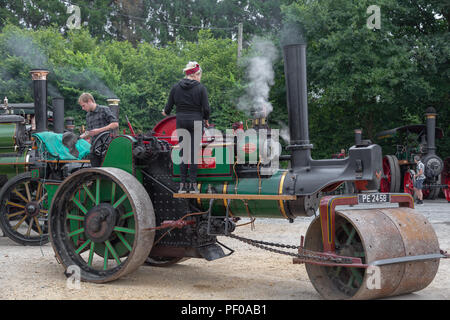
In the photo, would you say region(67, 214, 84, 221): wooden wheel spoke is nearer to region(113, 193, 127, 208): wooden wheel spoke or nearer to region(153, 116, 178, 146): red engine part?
region(113, 193, 127, 208): wooden wheel spoke

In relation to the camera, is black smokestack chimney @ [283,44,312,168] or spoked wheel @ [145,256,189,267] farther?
spoked wheel @ [145,256,189,267]

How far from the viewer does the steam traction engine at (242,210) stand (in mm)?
4688

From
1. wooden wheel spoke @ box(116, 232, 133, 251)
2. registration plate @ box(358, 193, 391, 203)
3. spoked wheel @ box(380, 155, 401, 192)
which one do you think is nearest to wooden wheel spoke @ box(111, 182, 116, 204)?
wooden wheel spoke @ box(116, 232, 133, 251)

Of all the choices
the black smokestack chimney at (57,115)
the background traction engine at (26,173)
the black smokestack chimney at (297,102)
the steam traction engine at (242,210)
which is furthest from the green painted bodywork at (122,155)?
the black smokestack chimney at (57,115)

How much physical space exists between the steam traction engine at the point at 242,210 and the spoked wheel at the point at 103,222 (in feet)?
0.04

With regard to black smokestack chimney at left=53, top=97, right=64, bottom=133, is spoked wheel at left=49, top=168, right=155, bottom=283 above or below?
below

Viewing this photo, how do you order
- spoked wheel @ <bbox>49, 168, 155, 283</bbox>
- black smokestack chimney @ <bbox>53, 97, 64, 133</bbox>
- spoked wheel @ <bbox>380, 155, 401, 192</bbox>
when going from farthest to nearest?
spoked wheel @ <bbox>380, 155, 401, 192</bbox> < black smokestack chimney @ <bbox>53, 97, 64, 133</bbox> < spoked wheel @ <bbox>49, 168, 155, 283</bbox>

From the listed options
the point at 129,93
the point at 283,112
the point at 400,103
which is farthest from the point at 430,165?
the point at 129,93

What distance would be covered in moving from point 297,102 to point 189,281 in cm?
211

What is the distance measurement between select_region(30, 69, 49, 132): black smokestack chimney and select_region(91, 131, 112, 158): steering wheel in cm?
506

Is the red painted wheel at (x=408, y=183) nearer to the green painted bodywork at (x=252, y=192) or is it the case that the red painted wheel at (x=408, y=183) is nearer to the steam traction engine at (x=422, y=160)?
the steam traction engine at (x=422, y=160)

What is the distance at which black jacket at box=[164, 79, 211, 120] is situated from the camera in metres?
5.52

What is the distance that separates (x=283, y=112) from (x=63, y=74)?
Answer: 7.59 metres

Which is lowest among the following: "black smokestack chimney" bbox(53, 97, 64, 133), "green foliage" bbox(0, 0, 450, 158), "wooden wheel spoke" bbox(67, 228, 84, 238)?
"wooden wheel spoke" bbox(67, 228, 84, 238)
